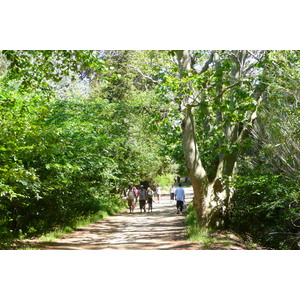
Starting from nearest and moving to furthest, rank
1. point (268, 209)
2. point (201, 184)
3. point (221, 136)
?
point (268, 209)
point (201, 184)
point (221, 136)

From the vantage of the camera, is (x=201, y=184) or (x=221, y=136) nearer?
(x=201, y=184)

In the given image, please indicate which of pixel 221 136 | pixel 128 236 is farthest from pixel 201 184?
pixel 128 236

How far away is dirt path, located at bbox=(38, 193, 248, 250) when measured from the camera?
1048 cm

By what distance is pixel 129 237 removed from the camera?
1305 cm

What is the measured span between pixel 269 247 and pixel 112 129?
1261cm

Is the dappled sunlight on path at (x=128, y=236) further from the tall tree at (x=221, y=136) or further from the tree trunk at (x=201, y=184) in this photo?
the tall tree at (x=221, y=136)

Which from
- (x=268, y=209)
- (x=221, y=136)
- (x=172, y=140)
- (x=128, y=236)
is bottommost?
(x=128, y=236)

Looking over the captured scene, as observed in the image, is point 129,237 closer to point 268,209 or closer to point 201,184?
point 201,184

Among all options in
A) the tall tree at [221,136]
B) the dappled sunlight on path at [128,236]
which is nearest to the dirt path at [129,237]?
the dappled sunlight on path at [128,236]

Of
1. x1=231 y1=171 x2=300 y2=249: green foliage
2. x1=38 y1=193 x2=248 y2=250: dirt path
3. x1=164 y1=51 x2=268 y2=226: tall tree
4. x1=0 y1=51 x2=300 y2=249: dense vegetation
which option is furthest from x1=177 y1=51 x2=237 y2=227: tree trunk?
x1=38 y1=193 x2=248 y2=250: dirt path

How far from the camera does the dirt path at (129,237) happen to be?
10.5 m

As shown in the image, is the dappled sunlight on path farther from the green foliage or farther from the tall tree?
the green foliage

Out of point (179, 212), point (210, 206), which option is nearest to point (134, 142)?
point (179, 212)
